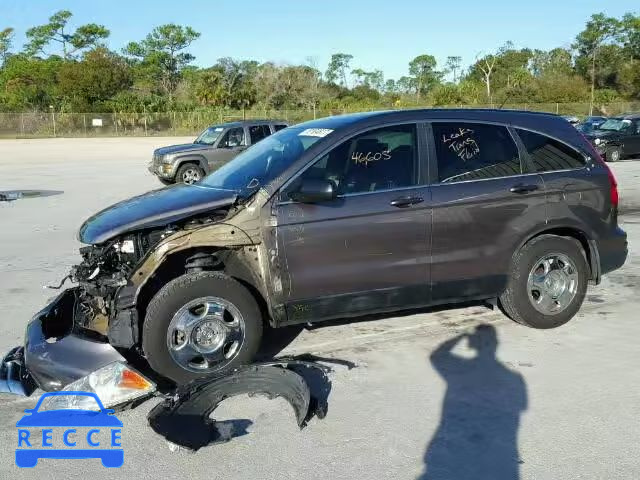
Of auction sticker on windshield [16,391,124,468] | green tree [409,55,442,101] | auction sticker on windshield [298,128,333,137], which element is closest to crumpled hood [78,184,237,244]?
auction sticker on windshield [298,128,333,137]

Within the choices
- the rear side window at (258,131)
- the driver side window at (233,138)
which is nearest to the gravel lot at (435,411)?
the driver side window at (233,138)

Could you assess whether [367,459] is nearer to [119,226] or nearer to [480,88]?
[119,226]

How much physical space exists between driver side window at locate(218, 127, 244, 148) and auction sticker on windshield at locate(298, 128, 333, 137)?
40.5ft

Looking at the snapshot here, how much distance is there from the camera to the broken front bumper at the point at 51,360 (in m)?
4.11

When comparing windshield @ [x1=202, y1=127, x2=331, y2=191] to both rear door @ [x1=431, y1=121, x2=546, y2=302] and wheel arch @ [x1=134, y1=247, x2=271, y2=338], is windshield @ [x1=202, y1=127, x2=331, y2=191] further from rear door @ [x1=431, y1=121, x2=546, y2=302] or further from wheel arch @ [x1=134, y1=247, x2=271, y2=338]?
rear door @ [x1=431, y1=121, x2=546, y2=302]

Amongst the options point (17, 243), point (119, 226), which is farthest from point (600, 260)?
point (17, 243)

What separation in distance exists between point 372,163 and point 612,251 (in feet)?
7.81

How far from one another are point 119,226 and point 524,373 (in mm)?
3005

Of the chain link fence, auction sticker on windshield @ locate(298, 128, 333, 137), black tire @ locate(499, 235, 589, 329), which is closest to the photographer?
auction sticker on windshield @ locate(298, 128, 333, 137)

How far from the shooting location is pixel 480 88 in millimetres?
64500

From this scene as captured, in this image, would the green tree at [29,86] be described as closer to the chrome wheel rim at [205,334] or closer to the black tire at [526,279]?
the chrome wheel rim at [205,334]

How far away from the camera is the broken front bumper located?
13.5 ft

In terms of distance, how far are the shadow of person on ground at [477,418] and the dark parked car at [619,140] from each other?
1969 cm

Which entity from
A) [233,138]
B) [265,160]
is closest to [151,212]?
[265,160]
